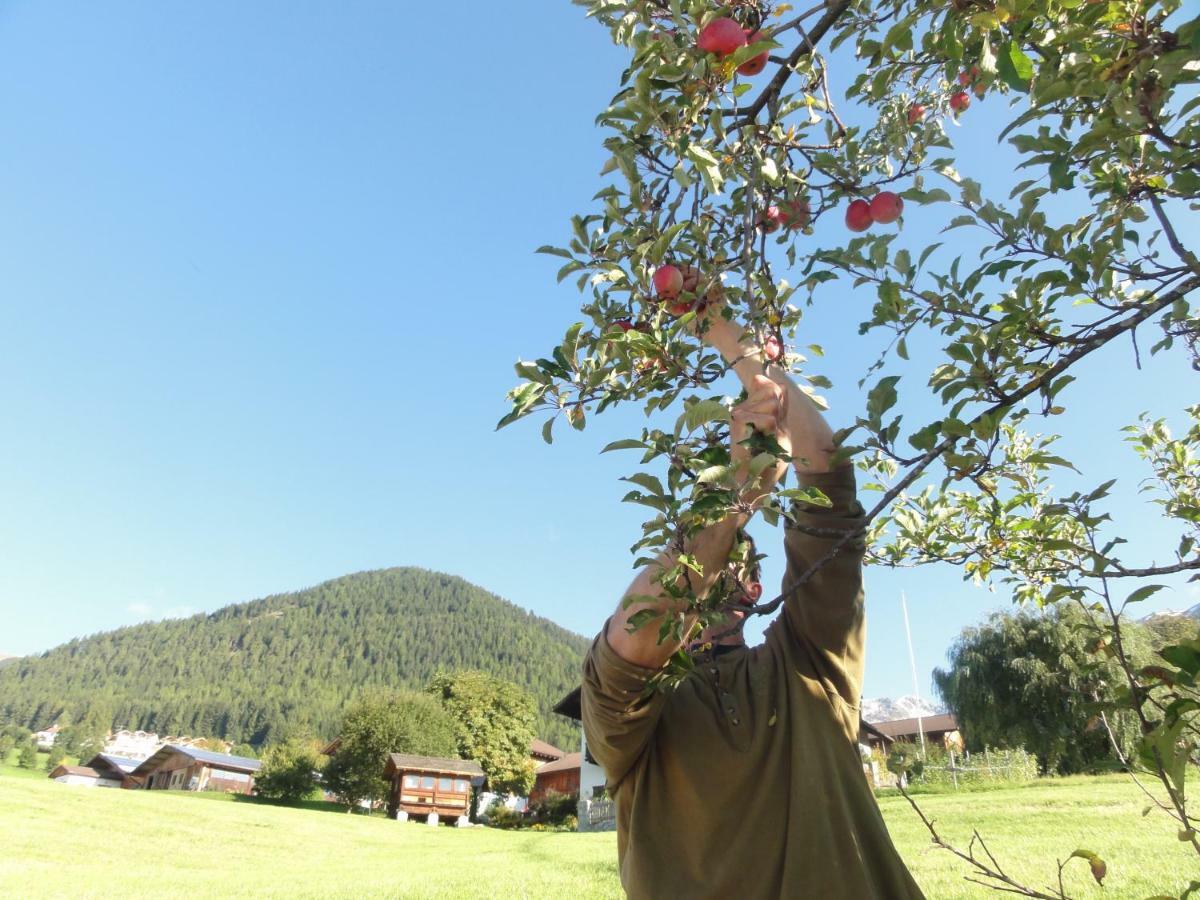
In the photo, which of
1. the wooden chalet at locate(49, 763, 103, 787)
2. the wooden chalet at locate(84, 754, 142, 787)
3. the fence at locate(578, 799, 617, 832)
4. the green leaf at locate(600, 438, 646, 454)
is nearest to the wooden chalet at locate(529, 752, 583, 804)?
the fence at locate(578, 799, 617, 832)

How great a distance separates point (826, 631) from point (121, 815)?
2201 centimetres

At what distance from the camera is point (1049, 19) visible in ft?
4.09

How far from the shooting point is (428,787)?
3619cm

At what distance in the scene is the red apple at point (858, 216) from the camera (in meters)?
2.01

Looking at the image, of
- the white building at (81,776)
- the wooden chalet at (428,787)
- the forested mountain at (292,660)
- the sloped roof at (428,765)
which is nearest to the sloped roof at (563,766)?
the sloped roof at (428,765)

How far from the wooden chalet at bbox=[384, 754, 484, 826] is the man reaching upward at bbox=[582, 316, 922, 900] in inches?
1484

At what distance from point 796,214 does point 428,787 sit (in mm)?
39806

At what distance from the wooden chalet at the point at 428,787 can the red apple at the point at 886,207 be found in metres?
38.3

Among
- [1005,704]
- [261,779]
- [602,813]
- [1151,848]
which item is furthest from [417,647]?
[1151,848]

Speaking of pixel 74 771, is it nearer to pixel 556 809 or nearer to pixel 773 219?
pixel 556 809

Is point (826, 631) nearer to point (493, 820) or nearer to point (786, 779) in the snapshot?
point (786, 779)

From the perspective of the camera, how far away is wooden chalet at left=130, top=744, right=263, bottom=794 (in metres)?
48.5

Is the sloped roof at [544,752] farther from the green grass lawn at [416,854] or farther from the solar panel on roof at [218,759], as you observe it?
the green grass lawn at [416,854]

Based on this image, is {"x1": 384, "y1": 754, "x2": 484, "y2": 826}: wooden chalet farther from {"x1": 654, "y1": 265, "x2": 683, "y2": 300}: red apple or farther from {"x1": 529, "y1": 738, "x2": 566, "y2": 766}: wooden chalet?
{"x1": 654, "y1": 265, "x2": 683, "y2": 300}: red apple
